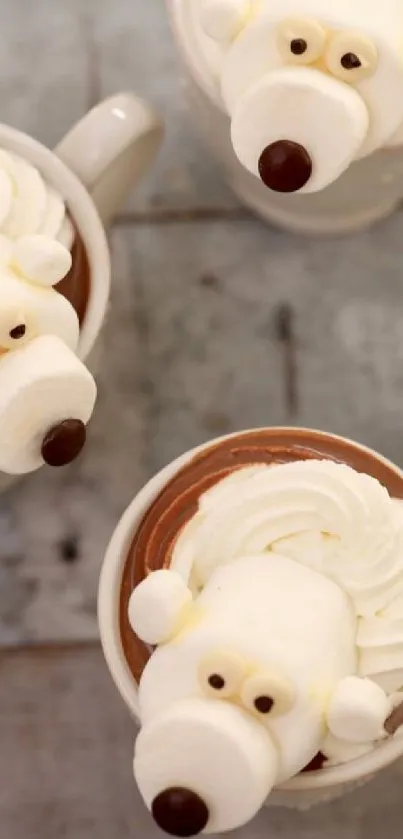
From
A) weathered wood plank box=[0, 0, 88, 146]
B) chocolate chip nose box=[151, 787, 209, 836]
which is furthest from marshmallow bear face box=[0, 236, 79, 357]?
weathered wood plank box=[0, 0, 88, 146]

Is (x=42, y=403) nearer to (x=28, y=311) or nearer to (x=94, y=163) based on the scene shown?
(x=28, y=311)

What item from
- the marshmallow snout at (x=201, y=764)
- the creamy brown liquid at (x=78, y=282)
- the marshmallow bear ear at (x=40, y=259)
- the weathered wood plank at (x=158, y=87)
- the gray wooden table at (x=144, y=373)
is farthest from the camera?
the weathered wood plank at (x=158, y=87)

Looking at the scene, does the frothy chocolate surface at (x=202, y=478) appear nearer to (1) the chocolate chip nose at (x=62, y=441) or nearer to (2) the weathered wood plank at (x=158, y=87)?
(1) the chocolate chip nose at (x=62, y=441)

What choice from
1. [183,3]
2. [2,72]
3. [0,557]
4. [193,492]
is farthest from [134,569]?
[2,72]

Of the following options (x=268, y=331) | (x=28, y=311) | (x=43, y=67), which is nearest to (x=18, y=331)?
(x=28, y=311)

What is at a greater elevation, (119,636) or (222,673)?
(222,673)

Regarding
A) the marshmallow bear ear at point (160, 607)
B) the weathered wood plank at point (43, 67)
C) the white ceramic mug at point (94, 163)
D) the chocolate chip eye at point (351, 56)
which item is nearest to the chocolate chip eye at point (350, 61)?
the chocolate chip eye at point (351, 56)
